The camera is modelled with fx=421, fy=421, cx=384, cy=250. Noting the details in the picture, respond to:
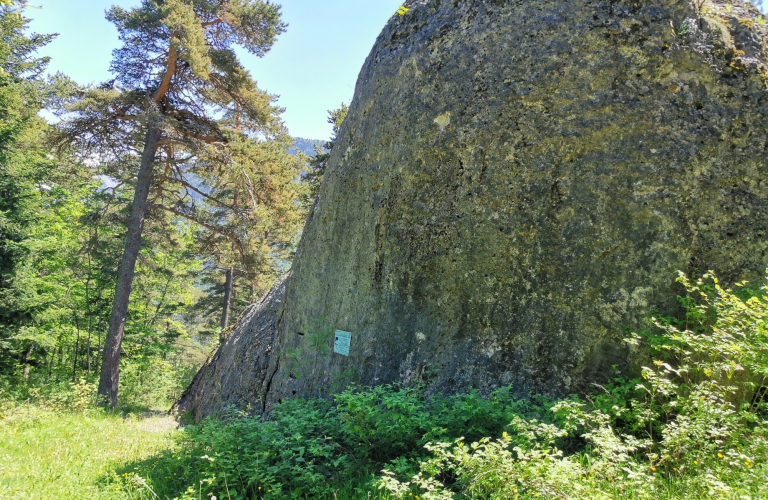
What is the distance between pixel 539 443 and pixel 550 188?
277 centimetres

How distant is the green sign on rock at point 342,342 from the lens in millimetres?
5758

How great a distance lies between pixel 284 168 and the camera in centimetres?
1274

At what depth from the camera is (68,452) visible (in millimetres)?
5996

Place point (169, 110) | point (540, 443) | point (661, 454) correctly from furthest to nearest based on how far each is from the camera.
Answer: point (169, 110) → point (540, 443) → point (661, 454)

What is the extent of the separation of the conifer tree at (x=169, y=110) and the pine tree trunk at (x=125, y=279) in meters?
0.03

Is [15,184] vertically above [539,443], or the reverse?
[15,184]

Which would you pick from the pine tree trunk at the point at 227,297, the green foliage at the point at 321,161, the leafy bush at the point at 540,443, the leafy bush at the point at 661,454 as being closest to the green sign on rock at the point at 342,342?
the leafy bush at the point at 540,443

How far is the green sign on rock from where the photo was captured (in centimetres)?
576

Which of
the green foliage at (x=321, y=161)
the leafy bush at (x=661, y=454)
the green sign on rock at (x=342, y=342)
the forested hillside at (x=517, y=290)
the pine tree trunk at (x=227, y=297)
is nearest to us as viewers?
the leafy bush at (x=661, y=454)

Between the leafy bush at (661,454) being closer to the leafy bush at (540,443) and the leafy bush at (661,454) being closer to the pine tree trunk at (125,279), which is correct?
the leafy bush at (540,443)

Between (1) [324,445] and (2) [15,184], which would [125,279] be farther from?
(1) [324,445]

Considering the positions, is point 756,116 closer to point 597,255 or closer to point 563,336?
point 597,255

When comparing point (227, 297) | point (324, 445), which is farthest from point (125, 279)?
point (324, 445)

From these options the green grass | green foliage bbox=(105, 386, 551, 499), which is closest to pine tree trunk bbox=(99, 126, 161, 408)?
the green grass
